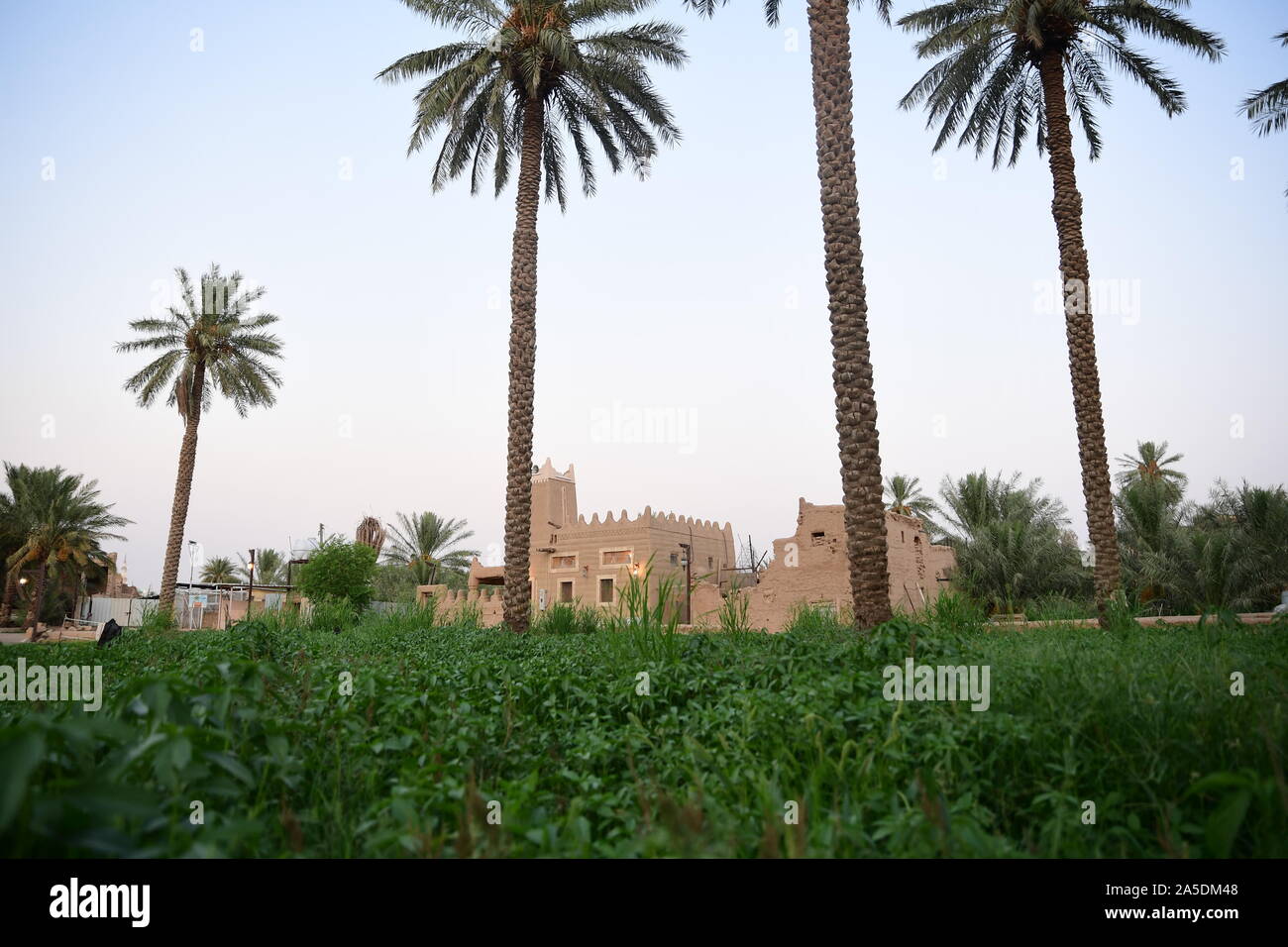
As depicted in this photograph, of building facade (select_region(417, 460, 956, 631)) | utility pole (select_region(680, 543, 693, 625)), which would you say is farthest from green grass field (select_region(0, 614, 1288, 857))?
utility pole (select_region(680, 543, 693, 625))

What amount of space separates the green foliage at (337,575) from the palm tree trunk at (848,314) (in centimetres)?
1965

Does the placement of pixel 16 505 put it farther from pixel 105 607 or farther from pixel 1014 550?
pixel 1014 550

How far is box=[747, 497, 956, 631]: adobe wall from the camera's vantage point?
18.8m

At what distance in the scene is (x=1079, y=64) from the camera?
14070 millimetres

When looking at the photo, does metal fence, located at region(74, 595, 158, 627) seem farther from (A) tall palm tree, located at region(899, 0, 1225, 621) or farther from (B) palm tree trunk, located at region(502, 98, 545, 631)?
(A) tall palm tree, located at region(899, 0, 1225, 621)

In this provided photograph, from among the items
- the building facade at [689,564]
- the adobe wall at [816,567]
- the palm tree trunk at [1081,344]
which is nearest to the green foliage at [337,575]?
the building facade at [689,564]

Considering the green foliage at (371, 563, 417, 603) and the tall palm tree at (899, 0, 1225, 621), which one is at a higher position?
the tall palm tree at (899, 0, 1225, 621)

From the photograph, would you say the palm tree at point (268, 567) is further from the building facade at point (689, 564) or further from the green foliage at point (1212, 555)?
the green foliage at point (1212, 555)

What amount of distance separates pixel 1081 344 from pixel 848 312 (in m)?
5.42

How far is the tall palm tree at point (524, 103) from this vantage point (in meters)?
13.3

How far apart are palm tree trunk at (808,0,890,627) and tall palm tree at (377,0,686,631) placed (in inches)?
228

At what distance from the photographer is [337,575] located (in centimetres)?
2512

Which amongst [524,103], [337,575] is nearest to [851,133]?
[524,103]
